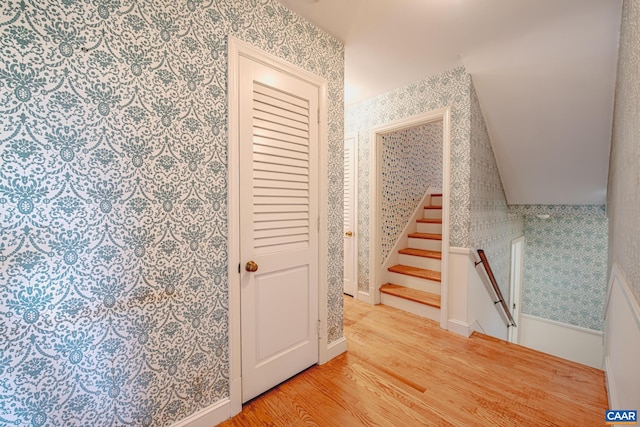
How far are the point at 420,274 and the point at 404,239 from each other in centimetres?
66

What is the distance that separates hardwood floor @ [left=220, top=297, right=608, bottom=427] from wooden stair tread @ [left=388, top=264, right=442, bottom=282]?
0.77m

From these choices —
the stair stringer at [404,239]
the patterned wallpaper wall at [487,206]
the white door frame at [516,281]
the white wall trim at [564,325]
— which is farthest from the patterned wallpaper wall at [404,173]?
the white wall trim at [564,325]

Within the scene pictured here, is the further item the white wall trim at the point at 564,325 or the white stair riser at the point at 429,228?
the white wall trim at the point at 564,325

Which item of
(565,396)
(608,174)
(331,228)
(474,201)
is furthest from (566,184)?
(331,228)

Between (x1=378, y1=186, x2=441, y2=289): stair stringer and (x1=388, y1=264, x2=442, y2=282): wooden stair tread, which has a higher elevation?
(x1=378, y1=186, x2=441, y2=289): stair stringer

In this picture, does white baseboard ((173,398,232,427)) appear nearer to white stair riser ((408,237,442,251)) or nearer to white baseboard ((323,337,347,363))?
white baseboard ((323,337,347,363))

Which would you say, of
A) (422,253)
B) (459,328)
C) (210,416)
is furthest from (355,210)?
(210,416)

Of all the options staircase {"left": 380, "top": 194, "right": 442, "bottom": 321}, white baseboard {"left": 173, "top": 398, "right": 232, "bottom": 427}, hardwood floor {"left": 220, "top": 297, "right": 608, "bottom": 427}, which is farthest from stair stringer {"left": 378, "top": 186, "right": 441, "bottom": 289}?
white baseboard {"left": 173, "top": 398, "right": 232, "bottom": 427}

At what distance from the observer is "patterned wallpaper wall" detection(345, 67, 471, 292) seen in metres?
2.58

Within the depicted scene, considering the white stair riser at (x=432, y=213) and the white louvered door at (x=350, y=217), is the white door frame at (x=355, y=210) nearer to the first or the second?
the white louvered door at (x=350, y=217)

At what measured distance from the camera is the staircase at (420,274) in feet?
9.80

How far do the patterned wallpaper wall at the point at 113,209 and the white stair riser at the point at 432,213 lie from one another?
3.35 meters

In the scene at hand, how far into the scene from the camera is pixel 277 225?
179 centimetres

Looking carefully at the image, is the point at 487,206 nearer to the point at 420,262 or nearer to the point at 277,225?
the point at 420,262
